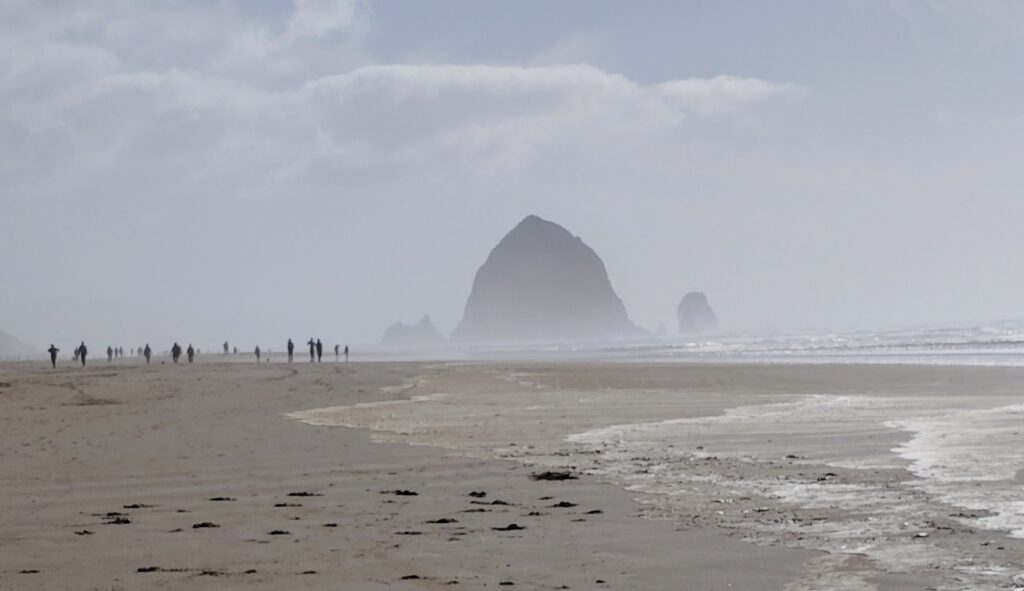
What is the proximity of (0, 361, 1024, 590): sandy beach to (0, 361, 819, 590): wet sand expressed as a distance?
32 mm

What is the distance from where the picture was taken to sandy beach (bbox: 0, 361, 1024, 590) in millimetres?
6430

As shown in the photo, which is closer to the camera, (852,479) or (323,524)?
(323,524)

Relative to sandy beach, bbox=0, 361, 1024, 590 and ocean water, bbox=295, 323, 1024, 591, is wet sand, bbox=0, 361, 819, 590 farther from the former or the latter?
ocean water, bbox=295, 323, 1024, 591

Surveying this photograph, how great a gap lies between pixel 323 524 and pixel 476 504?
5.29 ft

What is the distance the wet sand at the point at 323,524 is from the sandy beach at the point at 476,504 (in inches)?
1.2

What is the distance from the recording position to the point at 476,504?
9281 millimetres

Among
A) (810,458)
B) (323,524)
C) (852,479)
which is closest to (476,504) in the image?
(323,524)

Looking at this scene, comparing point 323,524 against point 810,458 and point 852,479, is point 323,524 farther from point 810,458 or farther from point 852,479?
point 810,458

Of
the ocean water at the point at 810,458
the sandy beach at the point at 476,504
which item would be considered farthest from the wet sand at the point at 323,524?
the ocean water at the point at 810,458

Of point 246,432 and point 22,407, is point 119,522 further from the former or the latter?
point 22,407

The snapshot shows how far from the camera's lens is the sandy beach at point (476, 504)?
643cm

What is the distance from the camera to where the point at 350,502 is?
9.44 metres

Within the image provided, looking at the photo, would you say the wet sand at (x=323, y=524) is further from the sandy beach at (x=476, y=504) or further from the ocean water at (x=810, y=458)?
the ocean water at (x=810, y=458)

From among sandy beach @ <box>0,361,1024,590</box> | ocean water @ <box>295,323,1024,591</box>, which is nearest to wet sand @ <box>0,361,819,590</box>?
sandy beach @ <box>0,361,1024,590</box>
